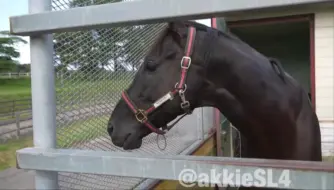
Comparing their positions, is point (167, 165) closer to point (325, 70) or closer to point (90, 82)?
point (90, 82)

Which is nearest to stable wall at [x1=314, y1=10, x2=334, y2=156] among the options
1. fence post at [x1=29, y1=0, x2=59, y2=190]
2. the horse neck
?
the horse neck

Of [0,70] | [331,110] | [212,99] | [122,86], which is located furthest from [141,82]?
[0,70]

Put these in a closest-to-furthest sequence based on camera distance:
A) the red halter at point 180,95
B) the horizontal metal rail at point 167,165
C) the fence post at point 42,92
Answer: the horizontal metal rail at point 167,165 < the fence post at point 42,92 < the red halter at point 180,95

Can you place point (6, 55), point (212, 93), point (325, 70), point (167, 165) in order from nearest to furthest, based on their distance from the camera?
point (167, 165) < point (212, 93) < point (325, 70) < point (6, 55)

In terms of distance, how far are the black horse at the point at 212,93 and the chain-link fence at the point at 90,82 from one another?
0.18 metres

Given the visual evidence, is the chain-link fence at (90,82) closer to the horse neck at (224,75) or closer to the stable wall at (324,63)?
the horse neck at (224,75)

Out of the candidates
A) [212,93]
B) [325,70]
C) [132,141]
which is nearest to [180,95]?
[212,93]

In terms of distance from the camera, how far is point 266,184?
0.72 m

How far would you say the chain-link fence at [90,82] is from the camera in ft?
4.24

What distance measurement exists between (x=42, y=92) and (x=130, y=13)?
15.0 inches

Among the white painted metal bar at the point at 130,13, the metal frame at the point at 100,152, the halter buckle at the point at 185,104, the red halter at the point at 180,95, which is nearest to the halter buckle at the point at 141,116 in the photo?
the red halter at the point at 180,95

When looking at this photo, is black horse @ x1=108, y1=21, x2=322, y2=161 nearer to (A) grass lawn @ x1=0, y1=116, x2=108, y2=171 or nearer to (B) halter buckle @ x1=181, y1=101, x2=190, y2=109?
(B) halter buckle @ x1=181, y1=101, x2=190, y2=109

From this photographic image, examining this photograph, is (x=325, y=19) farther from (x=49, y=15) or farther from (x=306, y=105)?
(x=49, y=15)

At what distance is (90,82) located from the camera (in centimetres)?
150
